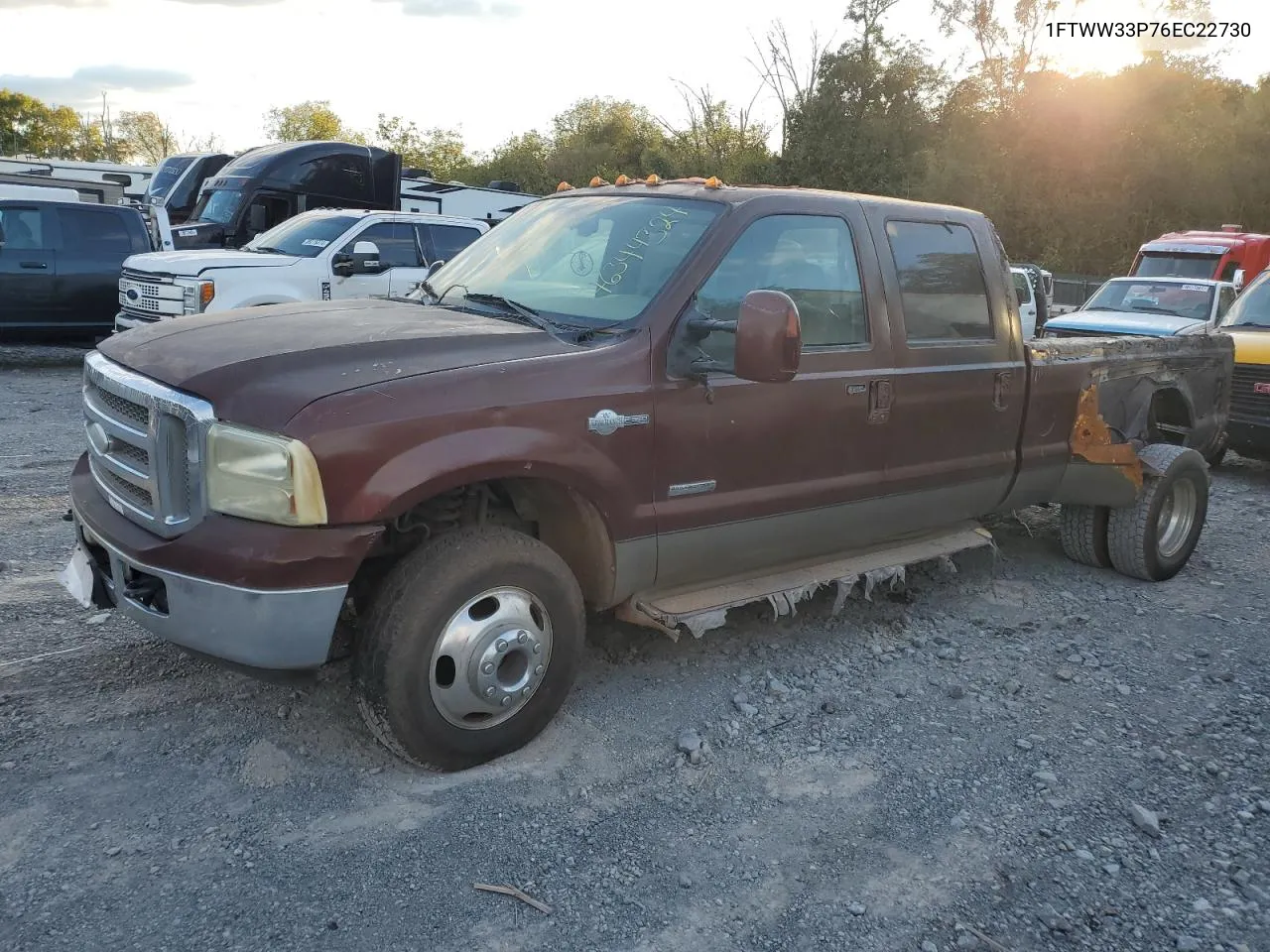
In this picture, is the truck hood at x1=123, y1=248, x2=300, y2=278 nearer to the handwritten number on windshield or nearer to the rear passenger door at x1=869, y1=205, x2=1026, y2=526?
the handwritten number on windshield

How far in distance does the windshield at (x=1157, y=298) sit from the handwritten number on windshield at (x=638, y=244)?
11.3m

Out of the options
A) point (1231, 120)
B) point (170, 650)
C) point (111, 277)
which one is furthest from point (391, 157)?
point (1231, 120)

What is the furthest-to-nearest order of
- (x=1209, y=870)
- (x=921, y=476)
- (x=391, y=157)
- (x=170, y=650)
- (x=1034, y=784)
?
(x=391, y=157) < (x=921, y=476) < (x=170, y=650) < (x=1034, y=784) < (x=1209, y=870)

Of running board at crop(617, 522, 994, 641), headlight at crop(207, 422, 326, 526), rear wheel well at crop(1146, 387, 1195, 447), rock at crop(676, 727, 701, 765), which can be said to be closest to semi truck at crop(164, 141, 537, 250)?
rear wheel well at crop(1146, 387, 1195, 447)

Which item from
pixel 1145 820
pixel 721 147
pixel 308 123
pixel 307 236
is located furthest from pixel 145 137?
pixel 1145 820

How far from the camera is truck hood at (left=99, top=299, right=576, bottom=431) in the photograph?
313cm

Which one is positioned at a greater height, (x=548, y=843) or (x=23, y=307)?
(x=23, y=307)

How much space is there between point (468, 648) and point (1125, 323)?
11.7m

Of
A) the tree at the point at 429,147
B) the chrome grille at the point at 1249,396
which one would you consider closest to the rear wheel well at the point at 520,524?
the chrome grille at the point at 1249,396

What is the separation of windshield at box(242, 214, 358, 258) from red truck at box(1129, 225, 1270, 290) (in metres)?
11.9

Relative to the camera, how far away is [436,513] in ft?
11.8

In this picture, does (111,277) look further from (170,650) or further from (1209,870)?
(1209,870)

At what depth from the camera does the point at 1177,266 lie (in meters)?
16.2

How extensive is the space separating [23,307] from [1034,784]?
484 inches
